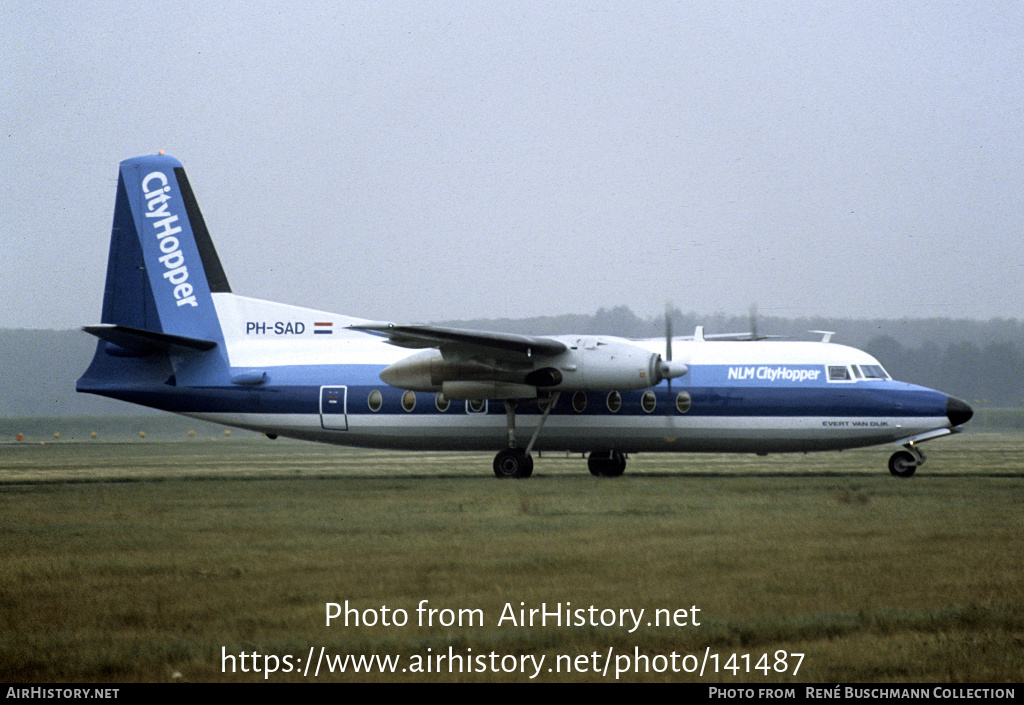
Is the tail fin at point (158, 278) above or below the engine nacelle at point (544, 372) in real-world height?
above

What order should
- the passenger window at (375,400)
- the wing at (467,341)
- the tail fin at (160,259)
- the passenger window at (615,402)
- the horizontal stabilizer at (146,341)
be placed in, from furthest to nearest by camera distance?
the tail fin at (160,259)
the passenger window at (375,400)
the horizontal stabilizer at (146,341)
the passenger window at (615,402)
the wing at (467,341)

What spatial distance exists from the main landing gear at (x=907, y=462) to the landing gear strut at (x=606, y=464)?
573cm

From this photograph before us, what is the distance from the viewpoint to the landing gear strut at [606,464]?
25.2m

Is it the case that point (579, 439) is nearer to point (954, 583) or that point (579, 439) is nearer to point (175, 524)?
point (175, 524)

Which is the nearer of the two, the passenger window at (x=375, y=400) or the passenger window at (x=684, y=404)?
the passenger window at (x=684, y=404)

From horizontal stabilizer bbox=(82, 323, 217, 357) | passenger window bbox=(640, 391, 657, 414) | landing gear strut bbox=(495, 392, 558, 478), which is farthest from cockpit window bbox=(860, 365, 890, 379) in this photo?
horizontal stabilizer bbox=(82, 323, 217, 357)

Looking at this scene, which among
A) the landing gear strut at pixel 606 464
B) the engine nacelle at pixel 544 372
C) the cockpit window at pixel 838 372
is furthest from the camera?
the landing gear strut at pixel 606 464

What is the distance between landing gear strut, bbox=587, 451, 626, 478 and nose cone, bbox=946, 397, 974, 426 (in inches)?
270

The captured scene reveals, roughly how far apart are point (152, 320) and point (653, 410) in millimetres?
11868

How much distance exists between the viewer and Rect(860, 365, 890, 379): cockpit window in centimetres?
2345

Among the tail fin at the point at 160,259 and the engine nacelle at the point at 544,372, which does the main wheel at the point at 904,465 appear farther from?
the tail fin at the point at 160,259

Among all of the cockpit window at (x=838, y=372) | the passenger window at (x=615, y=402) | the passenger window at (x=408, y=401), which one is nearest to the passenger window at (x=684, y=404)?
the passenger window at (x=615, y=402)

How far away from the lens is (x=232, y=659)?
816cm

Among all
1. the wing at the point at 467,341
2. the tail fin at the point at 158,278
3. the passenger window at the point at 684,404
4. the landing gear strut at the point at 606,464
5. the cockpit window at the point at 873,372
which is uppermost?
the tail fin at the point at 158,278
